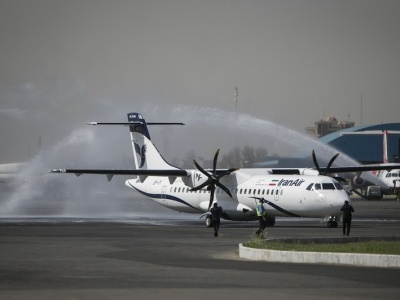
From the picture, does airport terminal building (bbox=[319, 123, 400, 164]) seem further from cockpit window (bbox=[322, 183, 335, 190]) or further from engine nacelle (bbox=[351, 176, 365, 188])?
cockpit window (bbox=[322, 183, 335, 190])

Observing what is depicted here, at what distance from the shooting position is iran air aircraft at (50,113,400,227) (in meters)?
46.8

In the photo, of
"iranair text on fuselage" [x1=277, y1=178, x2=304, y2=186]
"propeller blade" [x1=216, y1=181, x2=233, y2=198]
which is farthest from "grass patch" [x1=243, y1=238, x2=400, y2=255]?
"propeller blade" [x1=216, y1=181, x2=233, y2=198]

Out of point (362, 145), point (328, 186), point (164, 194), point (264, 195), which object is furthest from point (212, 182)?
point (362, 145)

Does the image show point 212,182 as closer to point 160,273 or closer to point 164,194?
point 164,194

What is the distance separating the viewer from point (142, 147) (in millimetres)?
58531

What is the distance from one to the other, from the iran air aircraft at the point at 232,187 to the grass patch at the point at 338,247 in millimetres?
14781

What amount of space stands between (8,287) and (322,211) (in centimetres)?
2795

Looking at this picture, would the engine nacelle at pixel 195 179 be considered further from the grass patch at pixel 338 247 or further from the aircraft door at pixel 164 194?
the grass patch at pixel 338 247

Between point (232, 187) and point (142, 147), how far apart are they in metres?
9.10

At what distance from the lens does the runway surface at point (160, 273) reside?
19.4m

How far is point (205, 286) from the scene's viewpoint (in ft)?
67.7

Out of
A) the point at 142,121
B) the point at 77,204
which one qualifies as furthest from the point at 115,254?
the point at 77,204

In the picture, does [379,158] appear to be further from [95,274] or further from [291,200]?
[95,274]

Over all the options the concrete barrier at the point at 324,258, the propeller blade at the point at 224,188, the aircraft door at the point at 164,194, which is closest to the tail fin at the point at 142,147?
the aircraft door at the point at 164,194
